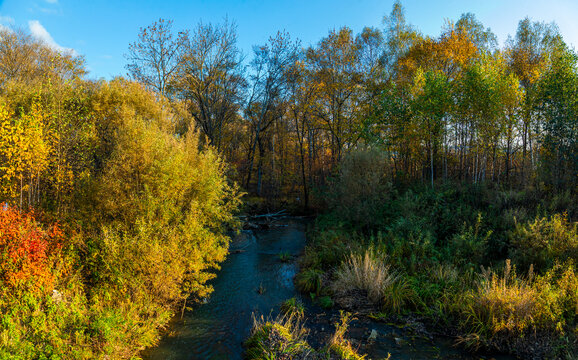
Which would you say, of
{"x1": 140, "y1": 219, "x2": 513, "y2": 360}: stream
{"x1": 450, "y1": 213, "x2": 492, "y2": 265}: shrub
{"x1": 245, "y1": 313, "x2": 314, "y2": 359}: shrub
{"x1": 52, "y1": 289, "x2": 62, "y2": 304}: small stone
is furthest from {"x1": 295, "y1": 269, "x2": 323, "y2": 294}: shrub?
{"x1": 52, "y1": 289, "x2": 62, "y2": 304}: small stone

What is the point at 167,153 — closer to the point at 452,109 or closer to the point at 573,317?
the point at 573,317

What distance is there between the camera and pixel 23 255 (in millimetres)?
6098

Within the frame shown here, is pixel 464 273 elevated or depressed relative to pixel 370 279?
elevated

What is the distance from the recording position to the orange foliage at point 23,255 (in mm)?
5875

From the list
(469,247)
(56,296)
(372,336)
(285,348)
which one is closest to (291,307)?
(372,336)

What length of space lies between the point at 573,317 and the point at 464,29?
22440mm

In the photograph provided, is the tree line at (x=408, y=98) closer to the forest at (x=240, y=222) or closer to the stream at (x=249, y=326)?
the forest at (x=240, y=222)

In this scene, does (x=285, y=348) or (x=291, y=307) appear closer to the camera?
(x=285, y=348)

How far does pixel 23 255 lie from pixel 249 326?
5438 mm

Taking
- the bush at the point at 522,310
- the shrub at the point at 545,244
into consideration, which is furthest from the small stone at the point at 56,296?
the shrub at the point at 545,244

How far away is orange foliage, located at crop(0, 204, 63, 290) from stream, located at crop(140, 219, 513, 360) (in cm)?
284

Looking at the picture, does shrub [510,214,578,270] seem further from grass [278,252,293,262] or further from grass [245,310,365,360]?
grass [278,252,293,262]

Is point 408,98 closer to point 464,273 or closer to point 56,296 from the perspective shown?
point 464,273

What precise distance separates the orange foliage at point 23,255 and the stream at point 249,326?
2.84 m
